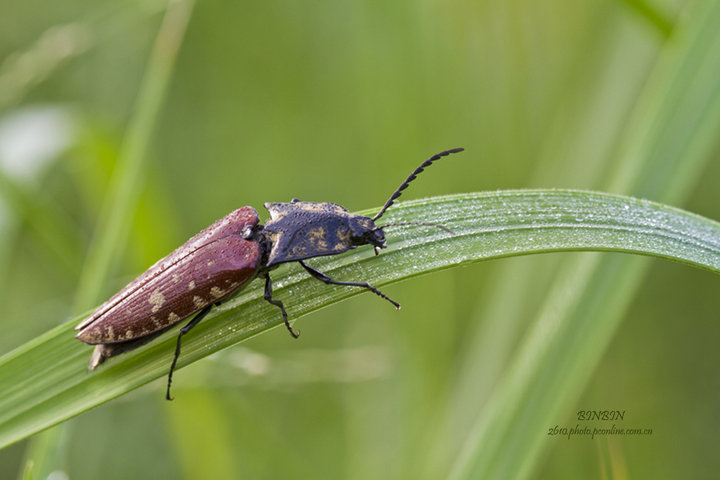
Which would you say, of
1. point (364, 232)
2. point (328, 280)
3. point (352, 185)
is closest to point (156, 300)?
point (328, 280)

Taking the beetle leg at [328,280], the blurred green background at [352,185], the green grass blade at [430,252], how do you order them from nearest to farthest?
1. the green grass blade at [430,252]
2. the beetle leg at [328,280]
3. the blurred green background at [352,185]

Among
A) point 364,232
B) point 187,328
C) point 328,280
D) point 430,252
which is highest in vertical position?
point 430,252

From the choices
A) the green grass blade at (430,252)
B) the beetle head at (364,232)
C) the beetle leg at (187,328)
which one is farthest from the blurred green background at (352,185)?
the beetle head at (364,232)

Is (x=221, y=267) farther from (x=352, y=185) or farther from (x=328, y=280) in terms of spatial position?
(x=352, y=185)

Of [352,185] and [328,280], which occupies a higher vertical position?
[328,280]

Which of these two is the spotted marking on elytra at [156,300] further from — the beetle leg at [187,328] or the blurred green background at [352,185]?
the blurred green background at [352,185]

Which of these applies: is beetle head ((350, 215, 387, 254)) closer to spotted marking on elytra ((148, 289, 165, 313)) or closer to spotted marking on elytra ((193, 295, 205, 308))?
spotted marking on elytra ((193, 295, 205, 308))
